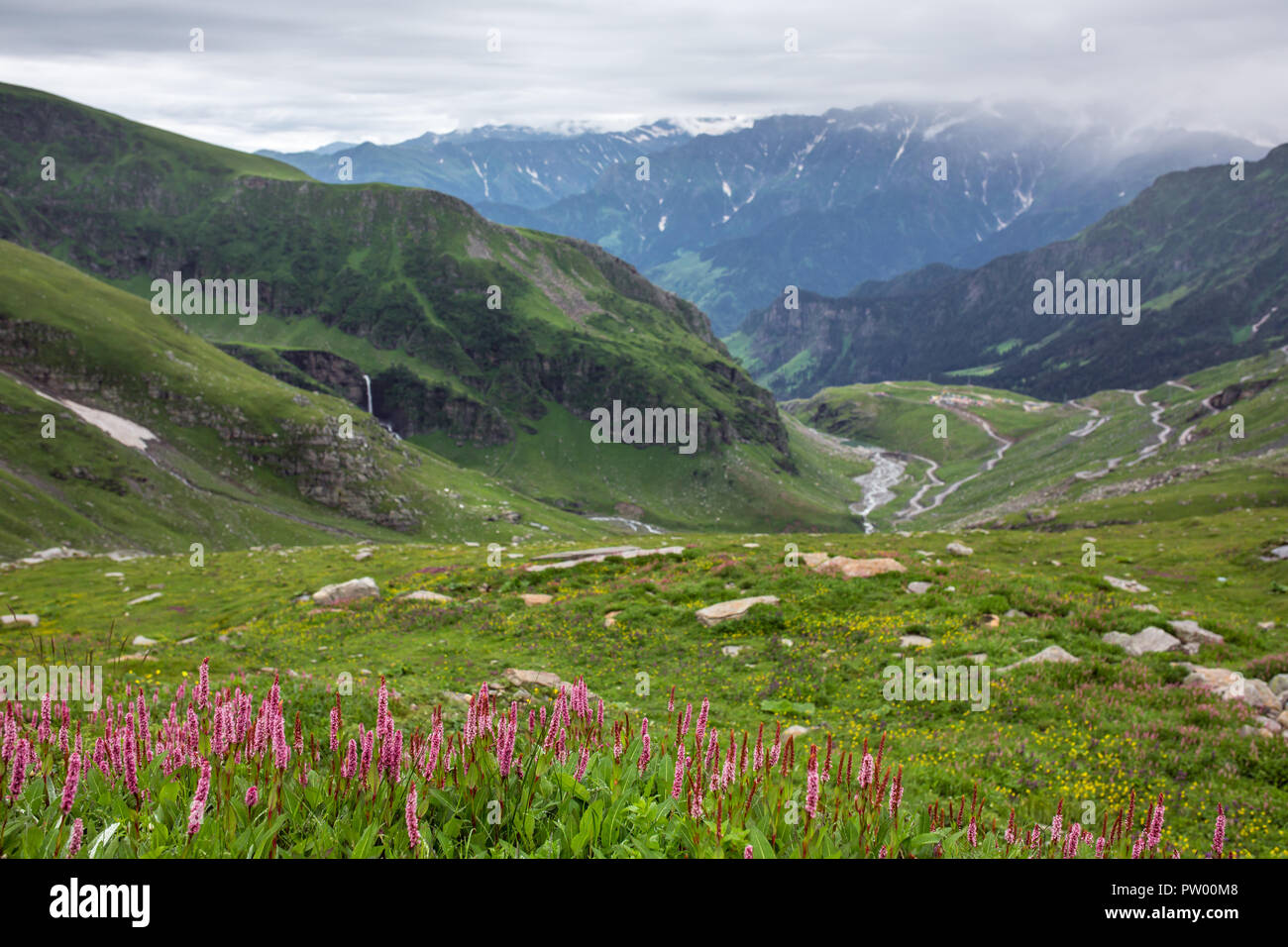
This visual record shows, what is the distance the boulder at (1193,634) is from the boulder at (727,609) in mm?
11557

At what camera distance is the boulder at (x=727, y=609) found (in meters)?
26.1

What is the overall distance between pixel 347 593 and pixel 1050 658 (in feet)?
99.5

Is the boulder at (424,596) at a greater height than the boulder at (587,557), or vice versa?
the boulder at (587,557)

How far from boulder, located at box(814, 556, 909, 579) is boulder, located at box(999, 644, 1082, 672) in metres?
9.74

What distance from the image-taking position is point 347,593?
3672cm

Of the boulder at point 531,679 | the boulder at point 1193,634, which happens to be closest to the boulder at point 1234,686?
the boulder at point 1193,634

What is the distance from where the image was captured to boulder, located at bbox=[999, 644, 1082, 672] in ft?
59.3
